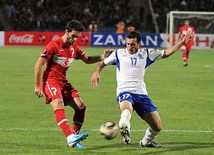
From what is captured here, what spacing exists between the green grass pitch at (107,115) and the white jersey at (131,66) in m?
1.00

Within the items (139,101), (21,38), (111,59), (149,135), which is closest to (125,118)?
(139,101)

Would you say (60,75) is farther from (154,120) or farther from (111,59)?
(154,120)

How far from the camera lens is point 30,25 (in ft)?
164

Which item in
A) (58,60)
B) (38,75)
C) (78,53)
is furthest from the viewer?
(78,53)

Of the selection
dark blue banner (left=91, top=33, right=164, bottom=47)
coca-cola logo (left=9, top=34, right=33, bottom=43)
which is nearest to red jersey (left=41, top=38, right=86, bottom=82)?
dark blue banner (left=91, top=33, right=164, bottom=47)

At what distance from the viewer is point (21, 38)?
47.2 metres

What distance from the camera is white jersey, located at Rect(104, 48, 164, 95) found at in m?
10.2

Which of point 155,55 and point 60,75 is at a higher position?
point 155,55

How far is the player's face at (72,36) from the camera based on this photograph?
10.2 metres

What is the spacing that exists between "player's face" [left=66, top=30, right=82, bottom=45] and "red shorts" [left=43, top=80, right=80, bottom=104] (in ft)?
2.34

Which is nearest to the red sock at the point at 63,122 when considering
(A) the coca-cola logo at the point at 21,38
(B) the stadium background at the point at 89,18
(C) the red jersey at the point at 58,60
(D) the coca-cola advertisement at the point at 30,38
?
(C) the red jersey at the point at 58,60

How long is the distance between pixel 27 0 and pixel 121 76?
4334cm

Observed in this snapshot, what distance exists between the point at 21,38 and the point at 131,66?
124 ft

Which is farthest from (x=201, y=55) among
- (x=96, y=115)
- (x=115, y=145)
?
(x=115, y=145)
